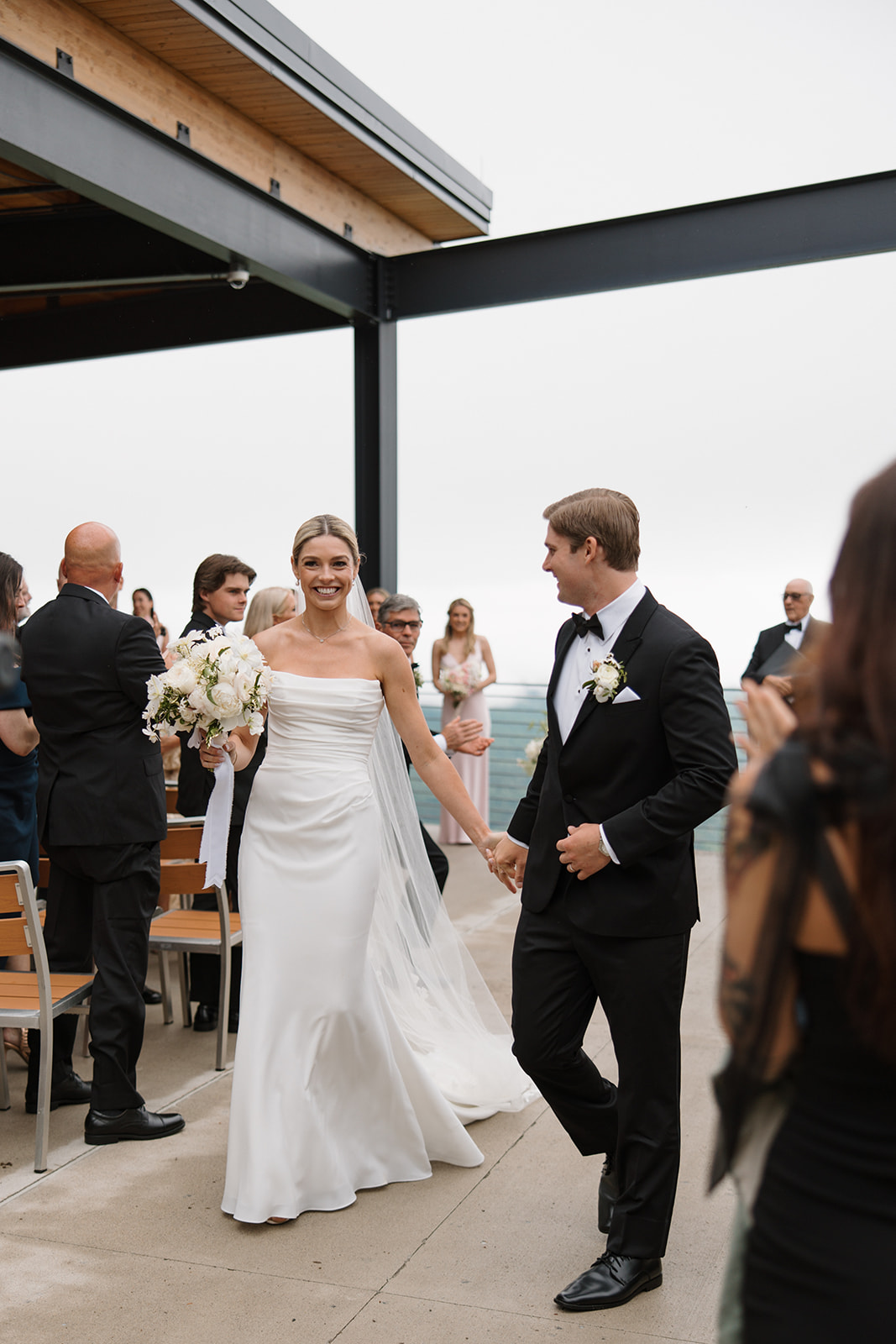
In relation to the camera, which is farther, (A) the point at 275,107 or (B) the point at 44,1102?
(A) the point at 275,107

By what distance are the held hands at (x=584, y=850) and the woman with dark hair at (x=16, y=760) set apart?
2.63m

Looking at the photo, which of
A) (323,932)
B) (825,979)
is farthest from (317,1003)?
(825,979)

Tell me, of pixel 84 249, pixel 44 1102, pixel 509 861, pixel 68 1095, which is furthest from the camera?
pixel 84 249

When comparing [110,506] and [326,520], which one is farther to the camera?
[110,506]

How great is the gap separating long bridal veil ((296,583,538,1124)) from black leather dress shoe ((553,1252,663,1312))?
4.52 feet

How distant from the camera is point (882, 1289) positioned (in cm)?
145

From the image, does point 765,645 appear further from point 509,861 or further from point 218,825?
point 509,861

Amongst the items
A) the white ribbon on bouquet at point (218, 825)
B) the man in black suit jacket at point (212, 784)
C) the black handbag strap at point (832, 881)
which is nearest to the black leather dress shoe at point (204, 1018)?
the man in black suit jacket at point (212, 784)

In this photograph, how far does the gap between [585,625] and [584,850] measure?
659 mm

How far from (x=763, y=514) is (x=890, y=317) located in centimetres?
189

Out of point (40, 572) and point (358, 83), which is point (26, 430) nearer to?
point (40, 572)

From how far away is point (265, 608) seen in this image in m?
6.16

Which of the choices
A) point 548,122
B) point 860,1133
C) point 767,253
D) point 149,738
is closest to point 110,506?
point 548,122

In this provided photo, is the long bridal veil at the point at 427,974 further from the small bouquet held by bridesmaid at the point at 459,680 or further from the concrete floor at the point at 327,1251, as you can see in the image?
the small bouquet held by bridesmaid at the point at 459,680
